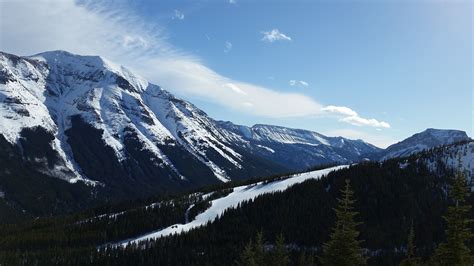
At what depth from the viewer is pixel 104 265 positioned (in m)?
196

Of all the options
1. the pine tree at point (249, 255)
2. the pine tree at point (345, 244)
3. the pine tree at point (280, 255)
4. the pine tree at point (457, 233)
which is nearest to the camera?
the pine tree at point (457, 233)

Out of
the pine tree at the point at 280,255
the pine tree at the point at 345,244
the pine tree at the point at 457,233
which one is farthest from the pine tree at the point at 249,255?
the pine tree at the point at 457,233

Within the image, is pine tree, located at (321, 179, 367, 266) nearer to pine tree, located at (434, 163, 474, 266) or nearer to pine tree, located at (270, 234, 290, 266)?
pine tree, located at (434, 163, 474, 266)

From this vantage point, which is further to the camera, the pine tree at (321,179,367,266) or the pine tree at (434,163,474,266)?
the pine tree at (321,179,367,266)

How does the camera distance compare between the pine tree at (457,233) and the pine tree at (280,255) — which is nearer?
the pine tree at (457,233)

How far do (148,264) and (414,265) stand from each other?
175m

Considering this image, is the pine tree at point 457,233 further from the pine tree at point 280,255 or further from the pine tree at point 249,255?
the pine tree at point 280,255

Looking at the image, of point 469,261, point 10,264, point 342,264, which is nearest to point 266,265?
point 342,264

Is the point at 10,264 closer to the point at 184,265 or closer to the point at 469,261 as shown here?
the point at 184,265

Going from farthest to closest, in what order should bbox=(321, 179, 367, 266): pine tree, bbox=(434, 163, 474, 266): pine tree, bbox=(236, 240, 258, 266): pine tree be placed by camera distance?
bbox=(236, 240, 258, 266): pine tree
bbox=(321, 179, 367, 266): pine tree
bbox=(434, 163, 474, 266): pine tree

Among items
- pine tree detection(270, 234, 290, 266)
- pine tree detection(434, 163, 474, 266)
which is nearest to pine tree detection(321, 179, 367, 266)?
pine tree detection(434, 163, 474, 266)

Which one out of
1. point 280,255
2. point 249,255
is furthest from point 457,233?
point 280,255

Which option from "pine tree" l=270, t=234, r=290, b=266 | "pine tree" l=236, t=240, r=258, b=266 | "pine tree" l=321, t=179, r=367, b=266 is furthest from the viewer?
"pine tree" l=270, t=234, r=290, b=266

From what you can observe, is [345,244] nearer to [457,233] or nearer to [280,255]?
[457,233]
